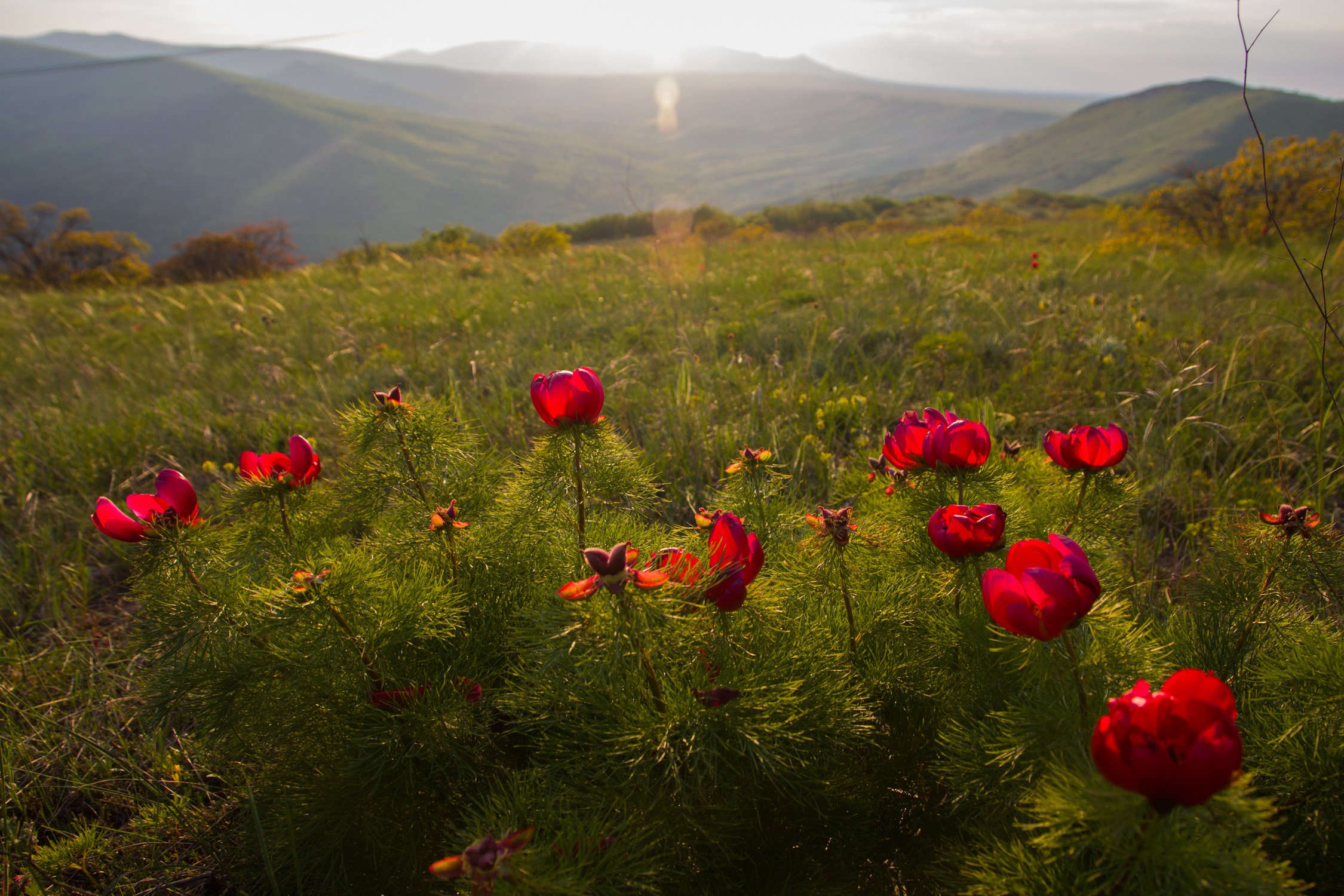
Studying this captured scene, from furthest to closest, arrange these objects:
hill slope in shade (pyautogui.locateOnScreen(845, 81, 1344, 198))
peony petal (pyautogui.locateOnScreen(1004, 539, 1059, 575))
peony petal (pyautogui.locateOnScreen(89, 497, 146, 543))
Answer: hill slope in shade (pyautogui.locateOnScreen(845, 81, 1344, 198)) → peony petal (pyautogui.locateOnScreen(89, 497, 146, 543)) → peony petal (pyautogui.locateOnScreen(1004, 539, 1059, 575))

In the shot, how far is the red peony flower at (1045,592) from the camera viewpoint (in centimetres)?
81

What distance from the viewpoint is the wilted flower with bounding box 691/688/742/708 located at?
0.93 metres

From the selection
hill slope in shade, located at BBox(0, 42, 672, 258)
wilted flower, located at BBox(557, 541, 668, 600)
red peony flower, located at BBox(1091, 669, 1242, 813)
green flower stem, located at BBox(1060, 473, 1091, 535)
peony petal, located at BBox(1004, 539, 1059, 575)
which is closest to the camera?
red peony flower, located at BBox(1091, 669, 1242, 813)

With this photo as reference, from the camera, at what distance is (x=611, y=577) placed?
0.80 metres

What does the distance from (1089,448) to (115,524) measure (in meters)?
1.99

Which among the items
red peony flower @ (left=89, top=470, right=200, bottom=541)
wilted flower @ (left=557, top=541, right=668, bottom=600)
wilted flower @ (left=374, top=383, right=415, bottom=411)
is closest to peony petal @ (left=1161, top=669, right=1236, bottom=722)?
wilted flower @ (left=557, top=541, right=668, bottom=600)

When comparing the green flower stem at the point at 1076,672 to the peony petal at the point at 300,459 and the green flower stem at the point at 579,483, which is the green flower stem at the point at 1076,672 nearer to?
the green flower stem at the point at 579,483

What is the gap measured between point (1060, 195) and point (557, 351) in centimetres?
5700

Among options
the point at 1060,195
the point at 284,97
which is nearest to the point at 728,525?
the point at 1060,195

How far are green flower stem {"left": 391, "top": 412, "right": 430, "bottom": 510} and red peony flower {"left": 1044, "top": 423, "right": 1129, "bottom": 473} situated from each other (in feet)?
4.45

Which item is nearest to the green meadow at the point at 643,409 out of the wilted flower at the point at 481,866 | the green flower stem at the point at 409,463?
the green flower stem at the point at 409,463

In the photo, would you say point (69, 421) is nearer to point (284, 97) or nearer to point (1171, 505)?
point (1171, 505)

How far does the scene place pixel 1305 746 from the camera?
0.96 metres

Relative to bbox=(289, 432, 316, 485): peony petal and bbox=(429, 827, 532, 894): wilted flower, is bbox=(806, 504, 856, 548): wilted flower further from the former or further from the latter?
bbox=(289, 432, 316, 485): peony petal
